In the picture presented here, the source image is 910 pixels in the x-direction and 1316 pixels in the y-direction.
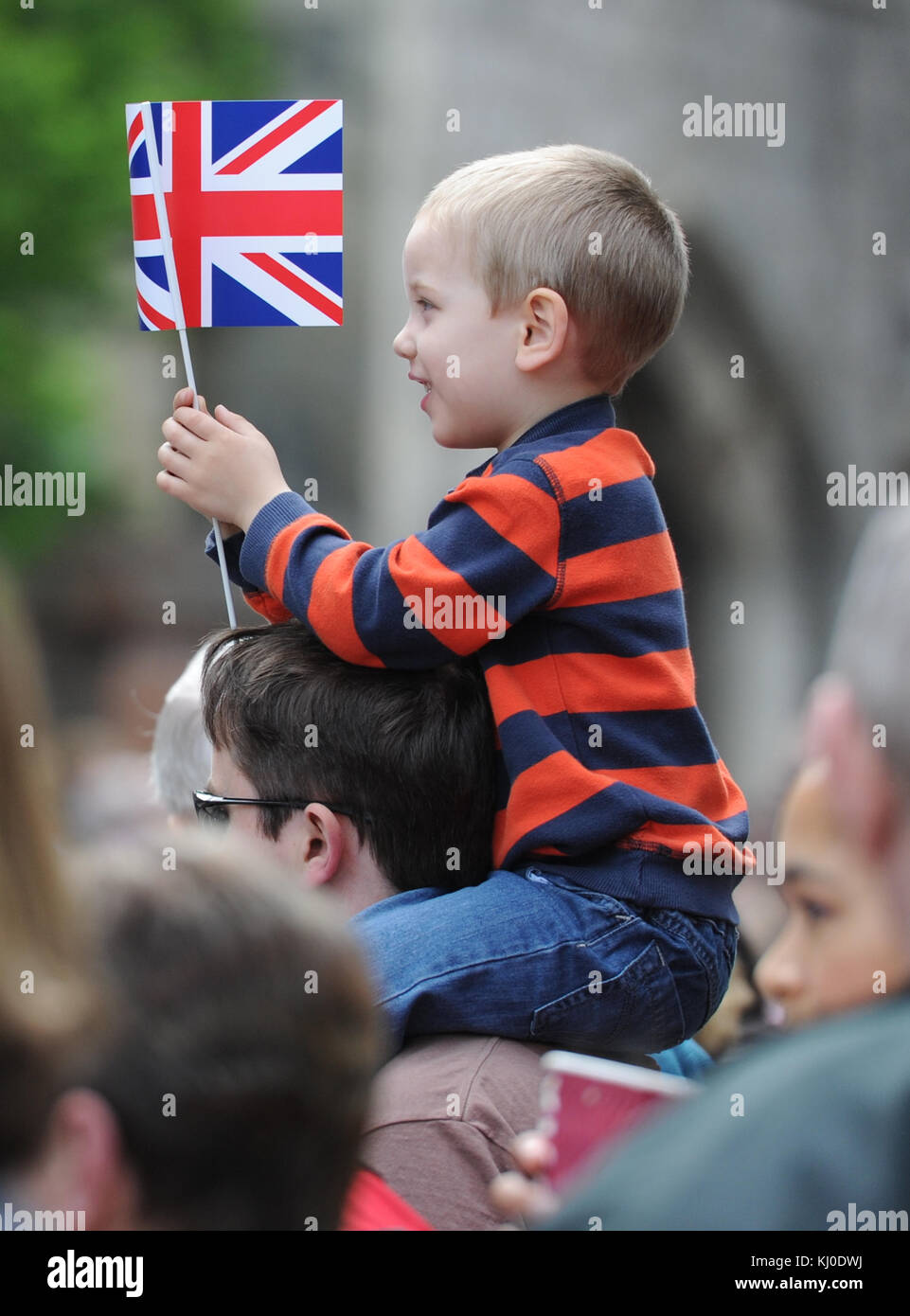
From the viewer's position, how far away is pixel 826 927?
1341 millimetres

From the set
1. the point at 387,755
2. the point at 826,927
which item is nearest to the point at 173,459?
the point at 387,755

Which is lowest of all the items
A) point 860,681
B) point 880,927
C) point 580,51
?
point 880,927

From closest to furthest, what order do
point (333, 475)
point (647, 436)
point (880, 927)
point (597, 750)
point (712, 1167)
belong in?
1. point (712, 1167)
2. point (880, 927)
3. point (597, 750)
4. point (647, 436)
5. point (333, 475)

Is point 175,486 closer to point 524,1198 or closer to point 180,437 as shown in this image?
point 180,437

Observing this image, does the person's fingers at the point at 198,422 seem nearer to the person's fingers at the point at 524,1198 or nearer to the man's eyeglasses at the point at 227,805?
the man's eyeglasses at the point at 227,805

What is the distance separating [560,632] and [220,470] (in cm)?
67

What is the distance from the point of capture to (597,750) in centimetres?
263

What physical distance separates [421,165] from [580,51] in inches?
52.7

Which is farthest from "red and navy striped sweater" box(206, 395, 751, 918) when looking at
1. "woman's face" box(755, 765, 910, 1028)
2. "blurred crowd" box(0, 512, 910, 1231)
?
"woman's face" box(755, 765, 910, 1028)

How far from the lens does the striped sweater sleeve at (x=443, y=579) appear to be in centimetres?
254

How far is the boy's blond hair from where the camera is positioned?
2742 millimetres

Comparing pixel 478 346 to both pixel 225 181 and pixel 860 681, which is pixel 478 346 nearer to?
pixel 225 181
